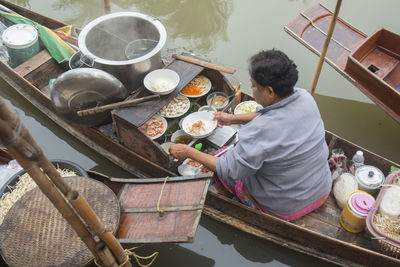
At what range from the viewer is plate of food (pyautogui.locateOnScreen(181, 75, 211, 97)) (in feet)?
15.1

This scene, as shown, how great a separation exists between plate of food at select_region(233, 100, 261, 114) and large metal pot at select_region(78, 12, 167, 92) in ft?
3.76

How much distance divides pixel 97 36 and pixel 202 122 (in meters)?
1.74

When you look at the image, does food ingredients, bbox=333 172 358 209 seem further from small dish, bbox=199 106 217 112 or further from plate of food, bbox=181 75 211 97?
plate of food, bbox=181 75 211 97

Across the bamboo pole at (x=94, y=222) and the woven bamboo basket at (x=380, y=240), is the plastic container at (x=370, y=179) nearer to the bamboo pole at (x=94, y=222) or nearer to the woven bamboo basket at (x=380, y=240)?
the woven bamboo basket at (x=380, y=240)

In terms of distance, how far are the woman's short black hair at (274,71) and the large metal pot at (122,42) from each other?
64.7 inches

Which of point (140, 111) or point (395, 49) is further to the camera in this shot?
point (395, 49)

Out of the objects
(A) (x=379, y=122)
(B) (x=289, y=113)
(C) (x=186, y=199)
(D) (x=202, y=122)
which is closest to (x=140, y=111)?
(D) (x=202, y=122)

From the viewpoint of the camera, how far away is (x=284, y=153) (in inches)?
117

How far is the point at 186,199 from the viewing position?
10.3 ft

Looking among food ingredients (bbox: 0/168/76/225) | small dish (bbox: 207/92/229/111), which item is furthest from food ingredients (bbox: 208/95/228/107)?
food ingredients (bbox: 0/168/76/225)

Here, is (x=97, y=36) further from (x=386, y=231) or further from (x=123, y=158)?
(x=386, y=231)

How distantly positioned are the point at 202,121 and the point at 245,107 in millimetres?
625

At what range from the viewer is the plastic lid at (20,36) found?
16.6 feet

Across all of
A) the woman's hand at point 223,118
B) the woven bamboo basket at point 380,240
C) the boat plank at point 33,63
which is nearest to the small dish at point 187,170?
the woman's hand at point 223,118
